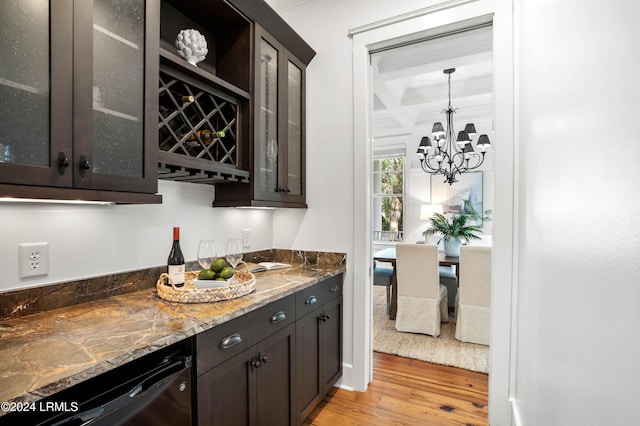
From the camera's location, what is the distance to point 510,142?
6.48 feet

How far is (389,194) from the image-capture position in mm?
6273

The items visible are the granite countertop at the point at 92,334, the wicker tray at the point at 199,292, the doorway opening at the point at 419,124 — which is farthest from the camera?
the doorway opening at the point at 419,124

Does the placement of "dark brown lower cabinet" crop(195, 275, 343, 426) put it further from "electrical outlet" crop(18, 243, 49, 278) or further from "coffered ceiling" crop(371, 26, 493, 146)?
"coffered ceiling" crop(371, 26, 493, 146)

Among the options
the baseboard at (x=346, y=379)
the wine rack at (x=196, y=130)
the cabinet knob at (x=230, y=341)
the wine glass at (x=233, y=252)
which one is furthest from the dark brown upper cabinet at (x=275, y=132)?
the baseboard at (x=346, y=379)

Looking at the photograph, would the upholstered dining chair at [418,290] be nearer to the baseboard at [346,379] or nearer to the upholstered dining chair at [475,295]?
the upholstered dining chair at [475,295]

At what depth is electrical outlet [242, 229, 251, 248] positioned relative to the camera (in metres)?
2.39

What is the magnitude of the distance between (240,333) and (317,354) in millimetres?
801

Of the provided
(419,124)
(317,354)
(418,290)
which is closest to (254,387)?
(317,354)

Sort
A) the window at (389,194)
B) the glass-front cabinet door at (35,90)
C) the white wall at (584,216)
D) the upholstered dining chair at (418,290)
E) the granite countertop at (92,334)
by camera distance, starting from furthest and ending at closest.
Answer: the window at (389,194) → the upholstered dining chair at (418,290) → the glass-front cabinet door at (35,90) → the granite countertop at (92,334) → the white wall at (584,216)

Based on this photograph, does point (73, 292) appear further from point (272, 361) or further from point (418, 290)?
point (418, 290)

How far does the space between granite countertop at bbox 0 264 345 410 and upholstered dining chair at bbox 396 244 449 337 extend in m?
2.08

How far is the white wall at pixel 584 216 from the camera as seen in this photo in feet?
2.11

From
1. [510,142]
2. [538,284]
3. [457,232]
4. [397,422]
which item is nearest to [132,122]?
[538,284]

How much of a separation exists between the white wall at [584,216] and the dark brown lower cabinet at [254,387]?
1.11 metres
